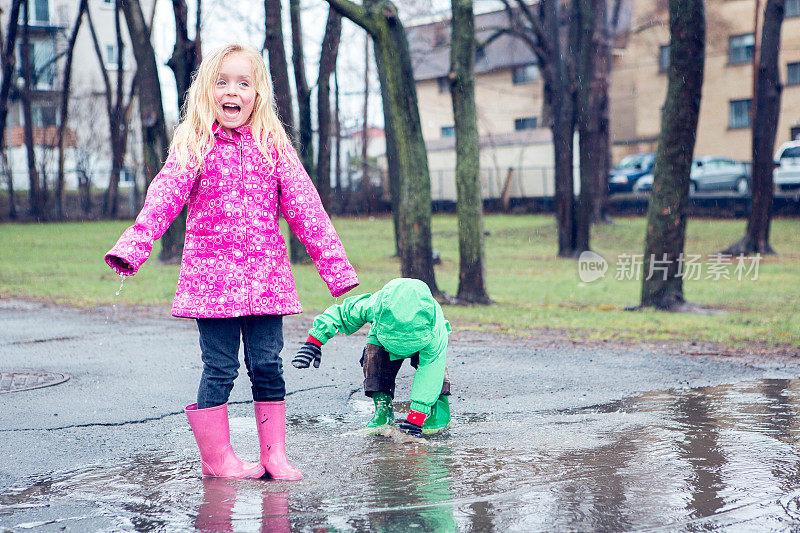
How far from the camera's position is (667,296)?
10.9 meters

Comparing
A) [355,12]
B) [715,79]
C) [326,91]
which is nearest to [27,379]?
[355,12]

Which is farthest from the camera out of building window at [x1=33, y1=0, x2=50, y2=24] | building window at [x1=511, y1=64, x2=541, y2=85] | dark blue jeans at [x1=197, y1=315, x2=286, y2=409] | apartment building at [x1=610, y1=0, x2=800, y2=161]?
building window at [x1=33, y1=0, x2=50, y2=24]

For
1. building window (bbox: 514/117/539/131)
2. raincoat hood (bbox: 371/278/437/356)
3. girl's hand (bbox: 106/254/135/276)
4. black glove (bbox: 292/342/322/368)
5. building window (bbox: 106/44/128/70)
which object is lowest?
black glove (bbox: 292/342/322/368)

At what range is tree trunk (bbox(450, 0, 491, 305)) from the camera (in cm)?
1118

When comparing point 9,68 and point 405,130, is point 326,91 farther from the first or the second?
point 405,130

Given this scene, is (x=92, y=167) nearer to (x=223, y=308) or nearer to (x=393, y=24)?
(x=393, y=24)

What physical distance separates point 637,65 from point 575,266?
2441 cm

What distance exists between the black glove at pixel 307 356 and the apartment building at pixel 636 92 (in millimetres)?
30306

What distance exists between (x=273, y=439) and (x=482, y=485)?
89 centimetres

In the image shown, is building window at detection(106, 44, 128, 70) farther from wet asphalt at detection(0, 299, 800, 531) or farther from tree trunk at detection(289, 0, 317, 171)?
wet asphalt at detection(0, 299, 800, 531)

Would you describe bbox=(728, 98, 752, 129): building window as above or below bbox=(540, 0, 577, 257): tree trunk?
above

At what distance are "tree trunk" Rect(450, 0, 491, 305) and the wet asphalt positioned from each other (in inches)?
167

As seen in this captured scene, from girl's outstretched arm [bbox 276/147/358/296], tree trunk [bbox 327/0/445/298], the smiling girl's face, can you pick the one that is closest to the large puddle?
girl's outstretched arm [bbox 276/147/358/296]

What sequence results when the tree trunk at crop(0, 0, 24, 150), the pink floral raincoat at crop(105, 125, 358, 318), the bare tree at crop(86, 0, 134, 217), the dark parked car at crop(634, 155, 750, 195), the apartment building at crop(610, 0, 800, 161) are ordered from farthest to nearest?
the apartment building at crop(610, 0, 800, 161) → the bare tree at crop(86, 0, 134, 217) → the dark parked car at crop(634, 155, 750, 195) → the tree trunk at crop(0, 0, 24, 150) → the pink floral raincoat at crop(105, 125, 358, 318)
